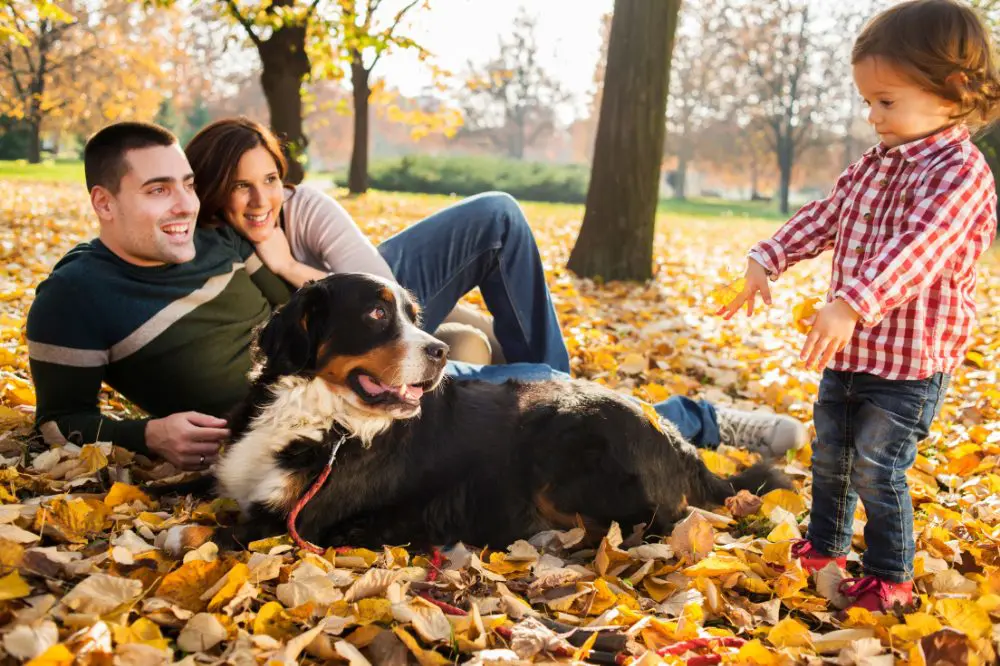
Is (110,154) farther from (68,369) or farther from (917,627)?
(917,627)

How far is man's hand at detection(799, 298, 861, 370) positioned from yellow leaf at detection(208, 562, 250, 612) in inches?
72.0

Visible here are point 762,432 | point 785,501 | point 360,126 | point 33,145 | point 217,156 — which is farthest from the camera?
point 33,145

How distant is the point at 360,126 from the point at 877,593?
22.0 m

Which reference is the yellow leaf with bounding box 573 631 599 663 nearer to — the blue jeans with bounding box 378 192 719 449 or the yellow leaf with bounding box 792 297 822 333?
the yellow leaf with bounding box 792 297 822 333

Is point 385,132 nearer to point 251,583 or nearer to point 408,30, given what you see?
point 408,30

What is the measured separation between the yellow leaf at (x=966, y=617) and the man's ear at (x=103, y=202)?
343 centimetres

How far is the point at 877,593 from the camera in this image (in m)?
2.67

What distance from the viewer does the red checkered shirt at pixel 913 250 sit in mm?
2389

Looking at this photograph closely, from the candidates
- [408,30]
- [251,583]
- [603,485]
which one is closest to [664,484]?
[603,485]

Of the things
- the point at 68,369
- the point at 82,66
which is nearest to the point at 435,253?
Answer: the point at 68,369

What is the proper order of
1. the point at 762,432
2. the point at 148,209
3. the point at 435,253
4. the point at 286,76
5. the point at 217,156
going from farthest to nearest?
the point at 286,76 → the point at 435,253 → the point at 762,432 → the point at 217,156 → the point at 148,209

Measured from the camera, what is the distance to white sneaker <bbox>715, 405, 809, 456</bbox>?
4.12 metres

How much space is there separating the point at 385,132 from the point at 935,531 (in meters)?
94.2

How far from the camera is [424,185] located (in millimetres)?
31594
